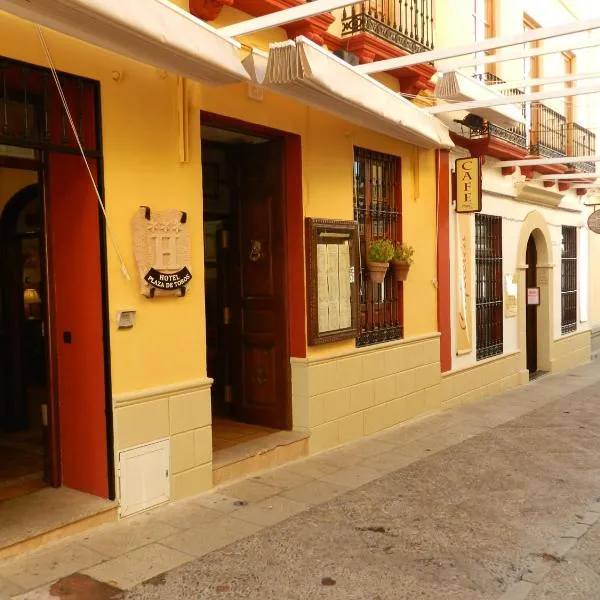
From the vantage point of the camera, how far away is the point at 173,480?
5254 millimetres

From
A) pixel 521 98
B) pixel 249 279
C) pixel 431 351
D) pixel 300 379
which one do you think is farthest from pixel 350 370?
pixel 521 98

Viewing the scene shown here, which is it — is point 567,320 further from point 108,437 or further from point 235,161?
point 108,437

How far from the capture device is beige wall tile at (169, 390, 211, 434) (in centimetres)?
525

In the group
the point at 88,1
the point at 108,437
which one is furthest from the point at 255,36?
the point at 108,437

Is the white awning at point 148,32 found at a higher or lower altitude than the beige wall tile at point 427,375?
higher

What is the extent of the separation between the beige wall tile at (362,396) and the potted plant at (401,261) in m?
1.36

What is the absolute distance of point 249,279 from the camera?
7.07m

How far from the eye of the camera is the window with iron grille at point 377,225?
24.9ft

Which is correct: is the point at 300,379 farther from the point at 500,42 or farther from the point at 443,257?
the point at 500,42

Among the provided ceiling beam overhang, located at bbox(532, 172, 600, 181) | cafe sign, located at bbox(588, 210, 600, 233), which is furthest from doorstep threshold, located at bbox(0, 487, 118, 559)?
cafe sign, located at bbox(588, 210, 600, 233)

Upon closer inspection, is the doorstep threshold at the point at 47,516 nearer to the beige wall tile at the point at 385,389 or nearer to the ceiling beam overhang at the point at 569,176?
the beige wall tile at the point at 385,389

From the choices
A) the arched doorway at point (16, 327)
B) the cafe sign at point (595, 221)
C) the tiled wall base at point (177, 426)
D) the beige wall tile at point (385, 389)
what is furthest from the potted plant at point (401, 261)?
the cafe sign at point (595, 221)

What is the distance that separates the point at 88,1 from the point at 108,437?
285 cm

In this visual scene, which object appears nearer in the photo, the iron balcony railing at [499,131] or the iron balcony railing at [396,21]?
the iron balcony railing at [396,21]
